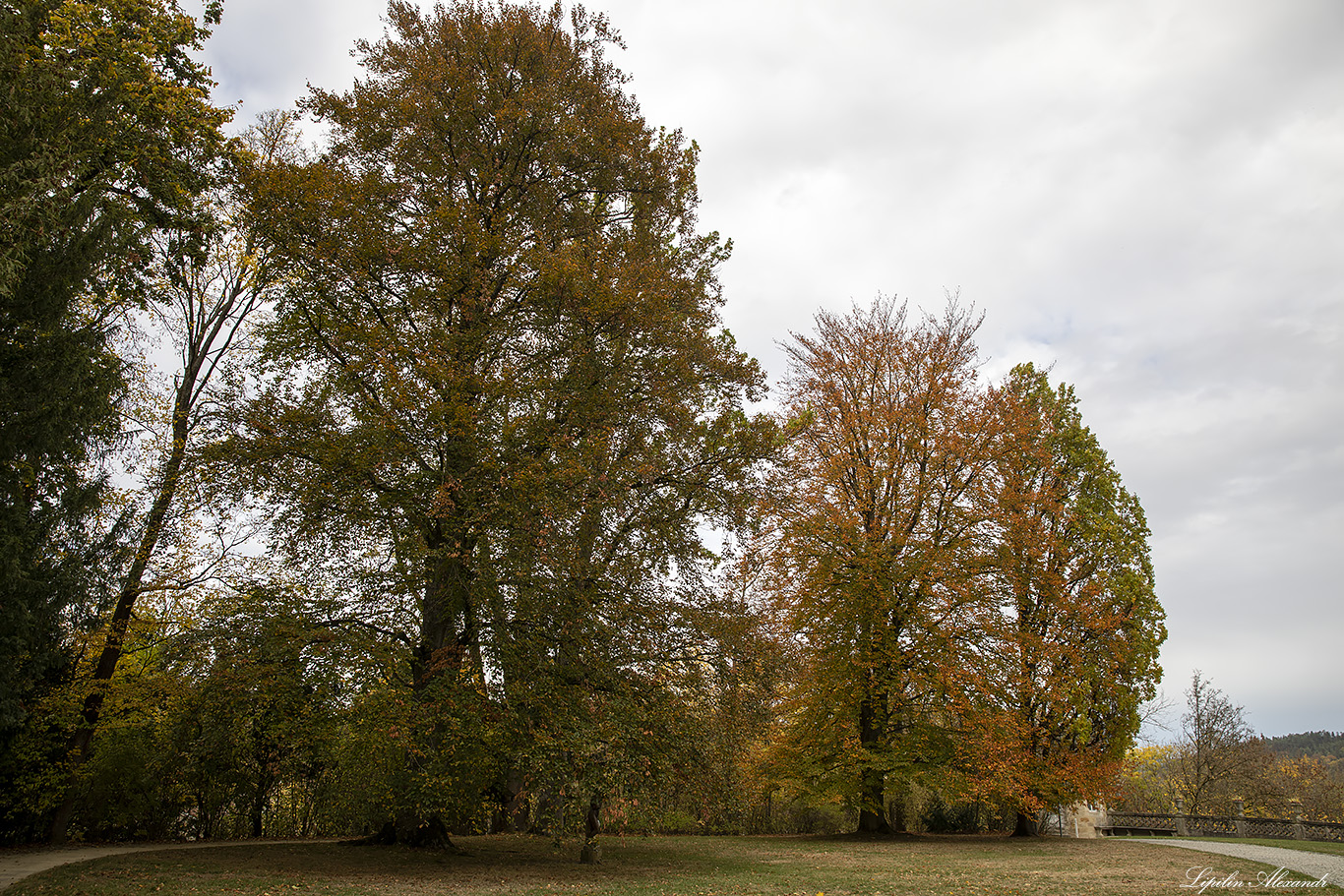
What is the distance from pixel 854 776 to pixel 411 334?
580 inches

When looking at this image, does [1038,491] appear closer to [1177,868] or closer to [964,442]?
[964,442]

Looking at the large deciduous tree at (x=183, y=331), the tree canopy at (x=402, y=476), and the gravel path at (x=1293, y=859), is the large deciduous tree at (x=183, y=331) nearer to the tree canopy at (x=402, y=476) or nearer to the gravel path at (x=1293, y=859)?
the tree canopy at (x=402, y=476)

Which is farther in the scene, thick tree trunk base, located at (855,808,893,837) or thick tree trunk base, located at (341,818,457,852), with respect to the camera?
thick tree trunk base, located at (855,808,893,837)

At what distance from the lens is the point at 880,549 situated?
18750 mm

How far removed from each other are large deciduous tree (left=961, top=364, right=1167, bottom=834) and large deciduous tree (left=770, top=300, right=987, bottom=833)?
96 centimetres

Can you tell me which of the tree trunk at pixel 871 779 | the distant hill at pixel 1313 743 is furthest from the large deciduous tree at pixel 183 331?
the distant hill at pixel 1313 743

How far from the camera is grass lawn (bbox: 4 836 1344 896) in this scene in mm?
8602

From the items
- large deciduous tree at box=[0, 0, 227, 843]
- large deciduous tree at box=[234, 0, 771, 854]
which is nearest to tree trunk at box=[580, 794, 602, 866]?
large deciduous tree at box=[234, 0, 771, 854]

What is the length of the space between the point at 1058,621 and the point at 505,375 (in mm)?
17469

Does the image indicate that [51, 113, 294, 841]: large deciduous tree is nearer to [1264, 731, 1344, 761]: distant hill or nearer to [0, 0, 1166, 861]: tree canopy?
[0, 0, 1166, 861]: tree canopy

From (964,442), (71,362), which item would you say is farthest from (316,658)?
(964,442)

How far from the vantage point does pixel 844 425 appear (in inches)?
824

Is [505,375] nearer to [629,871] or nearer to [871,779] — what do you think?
[629,871]

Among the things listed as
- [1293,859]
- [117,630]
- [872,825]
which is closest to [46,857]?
[117,630]
